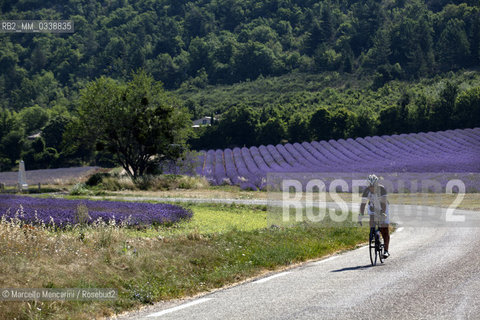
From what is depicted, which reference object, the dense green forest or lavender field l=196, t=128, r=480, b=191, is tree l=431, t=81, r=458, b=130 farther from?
lavender field l=196, t=128, r=480, b=191

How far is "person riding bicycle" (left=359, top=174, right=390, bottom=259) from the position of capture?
16083 millimetres

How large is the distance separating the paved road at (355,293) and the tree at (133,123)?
114 ft

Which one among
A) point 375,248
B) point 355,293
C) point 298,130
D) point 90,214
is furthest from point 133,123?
point 298,130

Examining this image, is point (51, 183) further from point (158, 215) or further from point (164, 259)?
point (164, 259)

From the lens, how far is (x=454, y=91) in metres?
94.1

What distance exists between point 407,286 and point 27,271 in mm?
6519

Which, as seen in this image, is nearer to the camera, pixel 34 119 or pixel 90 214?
pixel 90 214

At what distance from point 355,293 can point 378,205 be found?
198 inches

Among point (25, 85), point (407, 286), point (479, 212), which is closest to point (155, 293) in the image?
point (407, 286)

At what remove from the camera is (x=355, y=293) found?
11594 mm

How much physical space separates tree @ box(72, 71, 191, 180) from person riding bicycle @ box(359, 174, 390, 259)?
34344 mm

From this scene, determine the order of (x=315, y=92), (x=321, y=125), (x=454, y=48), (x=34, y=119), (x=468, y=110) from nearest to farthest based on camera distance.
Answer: (x=468, y=110) → (x=321, y=125) → (x=34, y=119) → (x=315, y=92) → (x=454, y=48)

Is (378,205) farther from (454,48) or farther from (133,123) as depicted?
(454,48)

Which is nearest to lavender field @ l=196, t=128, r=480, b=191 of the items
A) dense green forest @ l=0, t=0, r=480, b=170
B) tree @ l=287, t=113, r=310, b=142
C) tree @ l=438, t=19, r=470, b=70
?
dense green forest @ l=0, t=0, r=480, b=170
